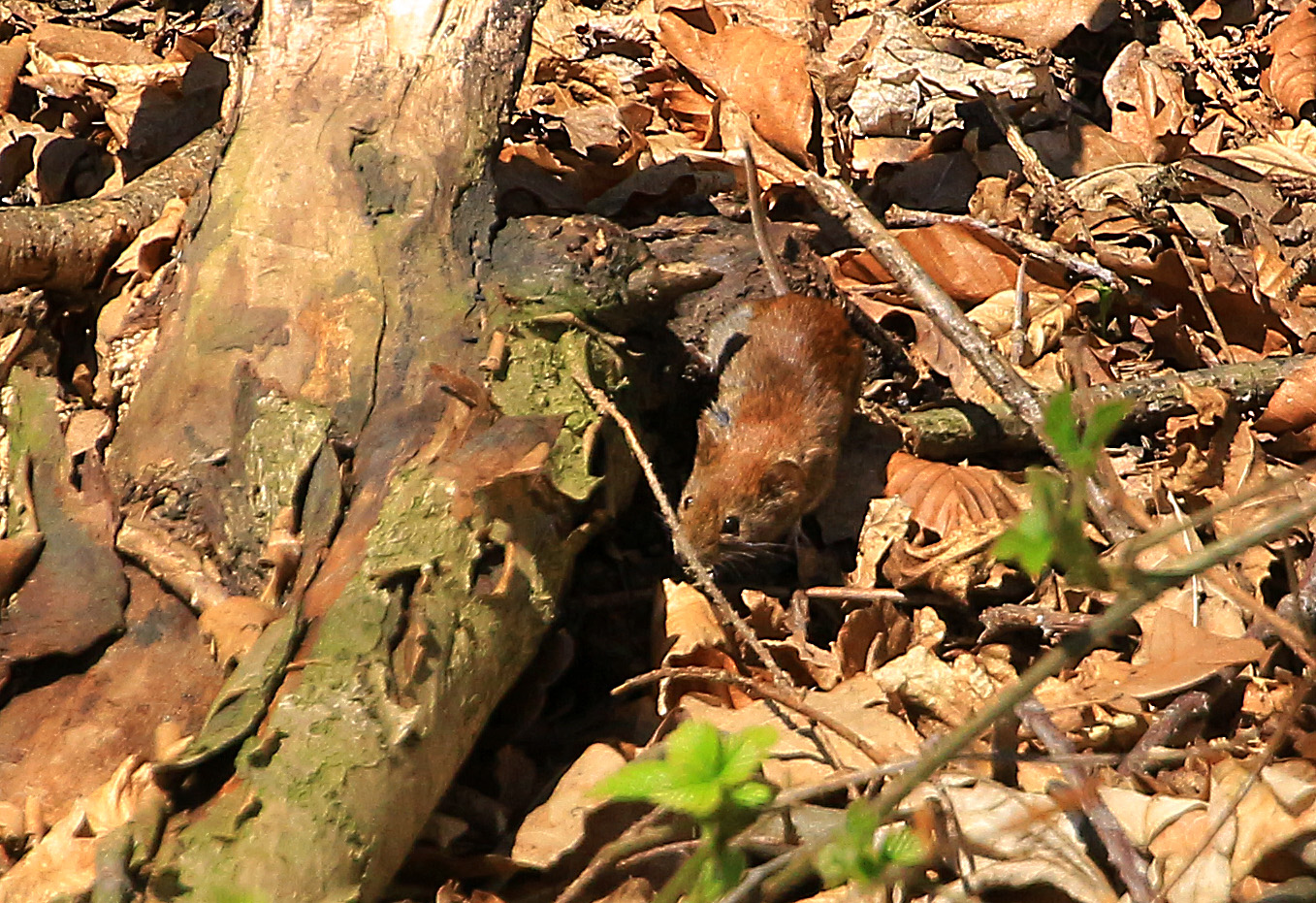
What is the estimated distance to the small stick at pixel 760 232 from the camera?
13.4 ft

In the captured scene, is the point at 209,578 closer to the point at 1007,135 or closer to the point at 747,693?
the point at 747,693

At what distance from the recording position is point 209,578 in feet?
8.66

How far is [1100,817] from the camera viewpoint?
2.48 meters

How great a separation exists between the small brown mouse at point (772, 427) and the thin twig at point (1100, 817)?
165cm

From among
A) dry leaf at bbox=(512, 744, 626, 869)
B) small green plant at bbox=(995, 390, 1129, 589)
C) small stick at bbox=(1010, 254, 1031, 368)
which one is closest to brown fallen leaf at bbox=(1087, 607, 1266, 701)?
dry leaf at bbox=(512, 744, 626, 869)

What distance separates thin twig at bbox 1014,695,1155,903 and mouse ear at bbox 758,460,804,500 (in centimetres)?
164

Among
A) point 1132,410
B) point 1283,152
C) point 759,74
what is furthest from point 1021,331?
point 1283,152

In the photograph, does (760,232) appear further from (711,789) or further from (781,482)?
(711,789)

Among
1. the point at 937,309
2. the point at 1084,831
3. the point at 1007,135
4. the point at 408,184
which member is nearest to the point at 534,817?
the point at 1084,831

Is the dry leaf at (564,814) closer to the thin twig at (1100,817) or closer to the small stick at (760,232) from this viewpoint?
the thin twig at (1100,817)

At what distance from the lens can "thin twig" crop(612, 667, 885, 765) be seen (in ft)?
9.13

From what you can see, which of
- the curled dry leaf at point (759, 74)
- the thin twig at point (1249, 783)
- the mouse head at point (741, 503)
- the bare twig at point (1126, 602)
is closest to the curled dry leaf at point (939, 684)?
the thin twig at point (1249, 783)

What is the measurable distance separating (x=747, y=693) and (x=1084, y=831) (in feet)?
3.02

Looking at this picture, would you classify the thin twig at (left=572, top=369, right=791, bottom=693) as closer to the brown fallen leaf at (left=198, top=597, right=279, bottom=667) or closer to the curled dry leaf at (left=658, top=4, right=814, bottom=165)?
the brown fallen leaf at (left=198, top=597, right=279, bottom=667)
